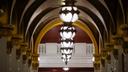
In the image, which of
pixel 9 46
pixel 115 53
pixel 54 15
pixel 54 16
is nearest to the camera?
pixel 9 46

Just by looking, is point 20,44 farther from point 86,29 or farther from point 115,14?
point 86,29

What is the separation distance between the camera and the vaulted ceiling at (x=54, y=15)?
19.9 metres

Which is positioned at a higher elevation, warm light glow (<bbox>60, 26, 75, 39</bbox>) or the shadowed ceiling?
the shadowed ceiling

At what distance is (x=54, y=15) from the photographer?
1149 inches

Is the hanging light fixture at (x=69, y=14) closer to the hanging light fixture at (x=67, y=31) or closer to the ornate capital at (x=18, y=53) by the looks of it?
the hanging light fixture at (x=67, y=31)

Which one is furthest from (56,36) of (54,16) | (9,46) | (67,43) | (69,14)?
(69,14)

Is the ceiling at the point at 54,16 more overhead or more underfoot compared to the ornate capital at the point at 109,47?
more overhead

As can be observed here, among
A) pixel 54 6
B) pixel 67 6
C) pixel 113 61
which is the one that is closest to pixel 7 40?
pixel 67 6

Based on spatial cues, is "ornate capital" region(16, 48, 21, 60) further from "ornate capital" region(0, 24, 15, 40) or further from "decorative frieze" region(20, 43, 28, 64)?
"ornate capital" region(0, 24, 15, 40)

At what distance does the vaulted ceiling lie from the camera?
1991cm

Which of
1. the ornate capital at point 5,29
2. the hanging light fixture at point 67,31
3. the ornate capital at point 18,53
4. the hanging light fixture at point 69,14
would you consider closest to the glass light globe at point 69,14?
the hanging light fixture at point 69,14

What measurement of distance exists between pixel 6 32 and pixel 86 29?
1486 centimetres

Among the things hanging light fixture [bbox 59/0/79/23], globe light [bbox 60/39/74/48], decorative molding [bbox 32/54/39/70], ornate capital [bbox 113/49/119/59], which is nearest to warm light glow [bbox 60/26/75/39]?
hanging light fixture [bbox 59/0/79/23]

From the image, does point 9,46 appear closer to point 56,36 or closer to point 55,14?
point 55,14
